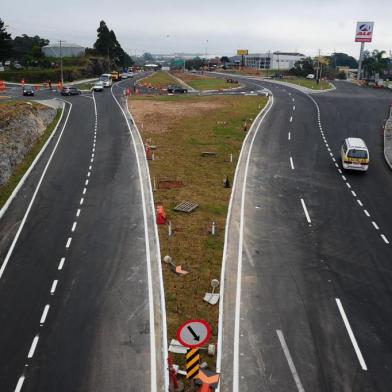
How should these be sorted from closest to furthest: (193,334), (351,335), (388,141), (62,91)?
(193,334)
(351,335)
(388,141)
(62,91)

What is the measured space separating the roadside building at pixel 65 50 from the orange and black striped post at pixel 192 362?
131304 millimetres

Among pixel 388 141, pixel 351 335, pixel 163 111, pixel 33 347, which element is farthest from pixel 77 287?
pixel 163 111

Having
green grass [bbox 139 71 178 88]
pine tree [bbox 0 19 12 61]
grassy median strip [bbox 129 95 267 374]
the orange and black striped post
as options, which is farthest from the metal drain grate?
pine tree [bbox 0 19 12 61]

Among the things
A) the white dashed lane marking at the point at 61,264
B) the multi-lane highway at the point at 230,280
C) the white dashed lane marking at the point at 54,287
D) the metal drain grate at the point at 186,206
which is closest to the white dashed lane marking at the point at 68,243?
the multi-lane highway at the point at 230,280

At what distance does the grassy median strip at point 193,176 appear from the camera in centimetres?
1733

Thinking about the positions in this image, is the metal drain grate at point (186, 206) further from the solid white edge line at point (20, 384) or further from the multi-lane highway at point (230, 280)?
the solid white edge line at point (20, 384)

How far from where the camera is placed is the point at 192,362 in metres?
12.0

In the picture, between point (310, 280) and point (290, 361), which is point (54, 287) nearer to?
point (290, 361)

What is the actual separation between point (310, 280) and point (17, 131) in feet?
101

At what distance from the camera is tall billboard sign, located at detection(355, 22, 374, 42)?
359 feet

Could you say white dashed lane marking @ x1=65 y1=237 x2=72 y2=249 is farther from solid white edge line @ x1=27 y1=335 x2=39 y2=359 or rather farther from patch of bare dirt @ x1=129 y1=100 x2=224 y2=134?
patch of bare dirt @ x1=129 y1=100 x2=224 y2=134

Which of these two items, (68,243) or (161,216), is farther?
(161,216)

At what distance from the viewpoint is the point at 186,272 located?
61.1 ft

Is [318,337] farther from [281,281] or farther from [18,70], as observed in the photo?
[18,70]
